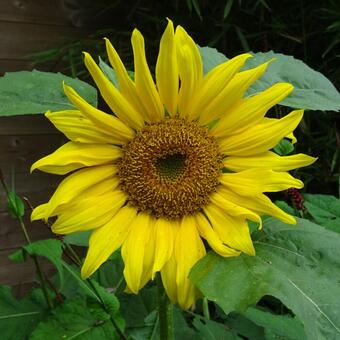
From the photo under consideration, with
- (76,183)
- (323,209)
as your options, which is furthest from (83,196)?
(323,209)

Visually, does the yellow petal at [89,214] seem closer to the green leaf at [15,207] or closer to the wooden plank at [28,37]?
the green leaf at [15,207]

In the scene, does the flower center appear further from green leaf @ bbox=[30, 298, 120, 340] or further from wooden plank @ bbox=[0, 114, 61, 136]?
wooden plank @ bbox=[0, 114, 61, 136]

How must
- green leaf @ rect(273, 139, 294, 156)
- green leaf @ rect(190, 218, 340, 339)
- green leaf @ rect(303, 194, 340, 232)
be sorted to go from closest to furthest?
green leaf @ rect(190, 218, 340, 339)
green leaf @ rect(273, 139, 294, 156)
green leaf @ rect(303, 194, 340, 232)

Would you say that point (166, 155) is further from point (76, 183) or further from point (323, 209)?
point (323, 209)

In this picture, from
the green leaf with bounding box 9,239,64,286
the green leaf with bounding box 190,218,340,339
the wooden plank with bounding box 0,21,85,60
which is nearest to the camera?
the green leaf with bounding box 190,218,340,339

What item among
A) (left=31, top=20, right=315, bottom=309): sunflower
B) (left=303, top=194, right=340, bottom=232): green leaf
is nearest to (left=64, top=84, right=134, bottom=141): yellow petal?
(left=31, top=20, right=315, bottom=309): sunflower

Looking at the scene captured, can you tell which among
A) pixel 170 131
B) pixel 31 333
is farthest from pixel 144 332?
pixel 170 131
